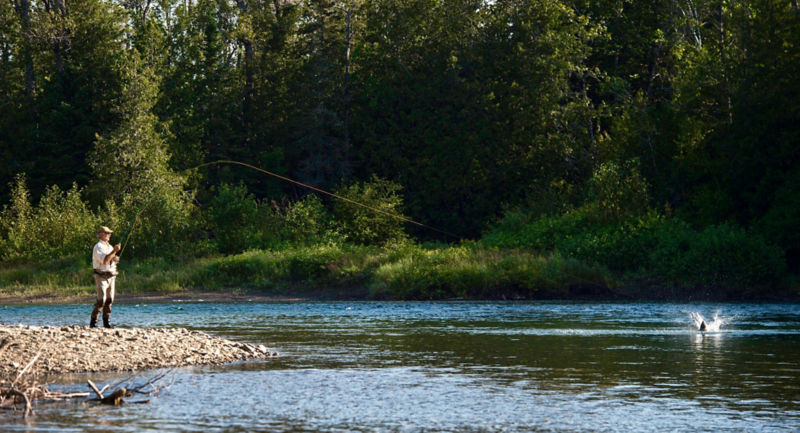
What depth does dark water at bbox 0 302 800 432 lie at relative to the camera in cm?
1262

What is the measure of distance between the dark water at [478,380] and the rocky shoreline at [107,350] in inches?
29.7

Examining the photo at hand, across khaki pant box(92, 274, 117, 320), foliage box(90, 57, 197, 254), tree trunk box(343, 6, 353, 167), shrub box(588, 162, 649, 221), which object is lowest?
khaki pant box(92, 274, 117, 320)

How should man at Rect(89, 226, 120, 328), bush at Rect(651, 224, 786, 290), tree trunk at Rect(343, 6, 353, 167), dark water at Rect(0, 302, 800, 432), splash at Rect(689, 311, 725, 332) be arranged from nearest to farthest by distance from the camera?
dark water at Rect(0, 302, 800, 432), man at Rect(89, 226, 120, 328), splash at Rect(689, 311, 725, 332), bush at Rect(651, 224, 786, 290), tree trunk at Rect(343, 6, 353, 167)

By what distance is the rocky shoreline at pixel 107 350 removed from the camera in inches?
648

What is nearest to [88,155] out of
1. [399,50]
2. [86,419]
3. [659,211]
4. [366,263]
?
[399,50]

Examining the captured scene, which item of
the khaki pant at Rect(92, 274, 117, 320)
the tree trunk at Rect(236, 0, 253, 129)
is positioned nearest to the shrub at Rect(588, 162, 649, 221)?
the tree trunk at Rect(236, 0, 253, 129)

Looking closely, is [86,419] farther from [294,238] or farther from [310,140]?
[310,140]

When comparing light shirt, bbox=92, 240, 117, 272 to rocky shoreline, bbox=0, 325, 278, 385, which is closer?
rocky shoreline, bbox=0, 325, 278, 385

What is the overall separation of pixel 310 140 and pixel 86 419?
4398 cm

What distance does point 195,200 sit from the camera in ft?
183

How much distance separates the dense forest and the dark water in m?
12.8

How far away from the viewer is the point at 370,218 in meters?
49.3

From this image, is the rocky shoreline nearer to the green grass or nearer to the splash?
the splash

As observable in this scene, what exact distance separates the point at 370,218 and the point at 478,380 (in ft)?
109
